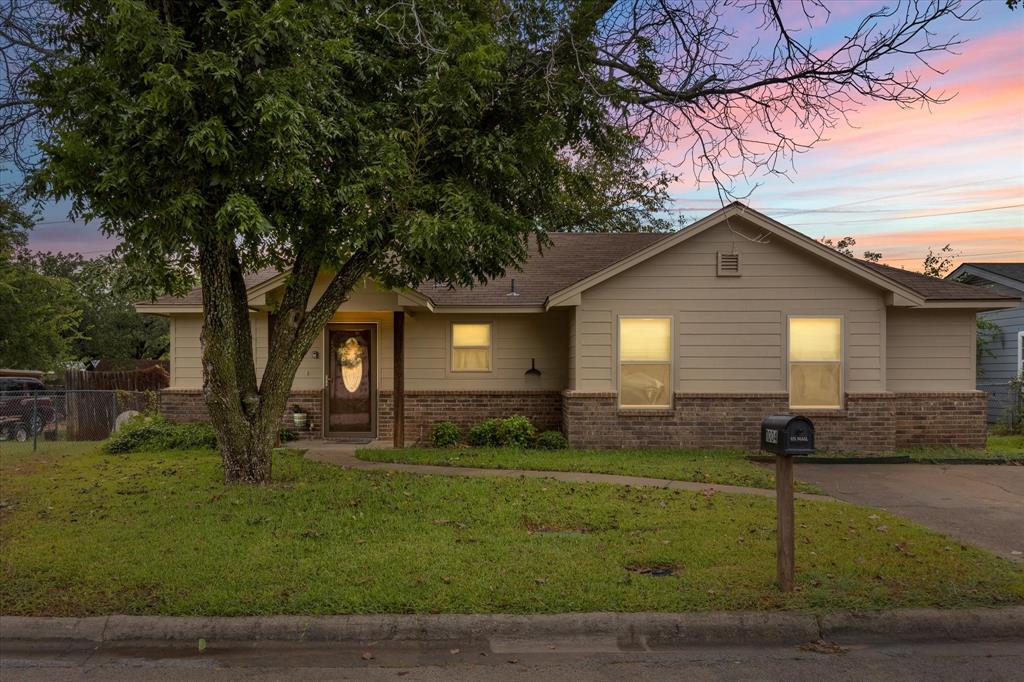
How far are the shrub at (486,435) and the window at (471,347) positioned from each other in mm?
1571

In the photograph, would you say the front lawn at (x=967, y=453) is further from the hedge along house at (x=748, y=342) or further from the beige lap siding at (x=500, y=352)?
the beige lap siding at (x=500, y=352)

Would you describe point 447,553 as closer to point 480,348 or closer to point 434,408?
point 434,408

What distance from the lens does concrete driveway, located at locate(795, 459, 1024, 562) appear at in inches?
298

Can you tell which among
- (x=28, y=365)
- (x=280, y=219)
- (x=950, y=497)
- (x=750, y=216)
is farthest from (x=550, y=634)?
(x=28, y=365)

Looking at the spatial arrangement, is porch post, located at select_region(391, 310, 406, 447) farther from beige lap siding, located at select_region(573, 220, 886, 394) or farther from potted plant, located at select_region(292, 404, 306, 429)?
beige lap siding, located at select_region(573, 220, 886, 394)

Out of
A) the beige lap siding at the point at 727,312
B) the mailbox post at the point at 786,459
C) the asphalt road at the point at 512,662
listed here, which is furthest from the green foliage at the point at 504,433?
the asphalt road at the point at 512,662

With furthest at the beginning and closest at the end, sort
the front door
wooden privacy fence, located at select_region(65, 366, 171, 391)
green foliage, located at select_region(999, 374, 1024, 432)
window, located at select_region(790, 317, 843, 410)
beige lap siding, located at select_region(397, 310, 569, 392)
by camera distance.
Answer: wooden privacy fence, located at select_region(65, 366, 171, 391) < green foliage, located at select_region(999, 374, 1024, 432) < the front door < beige lap siding, located at select_region(397, 310, 569, 392) < window, located at select_region(790, 317, 843, 410)

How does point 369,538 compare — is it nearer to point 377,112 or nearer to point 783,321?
point 377,112

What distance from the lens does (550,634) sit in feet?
16.1

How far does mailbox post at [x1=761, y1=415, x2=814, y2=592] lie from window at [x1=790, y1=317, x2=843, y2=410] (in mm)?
8784

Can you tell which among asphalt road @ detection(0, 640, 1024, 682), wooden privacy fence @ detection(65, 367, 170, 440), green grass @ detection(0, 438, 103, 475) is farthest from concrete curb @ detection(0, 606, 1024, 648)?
wooden privacy fence @ detection(65, 367, 170, 440)

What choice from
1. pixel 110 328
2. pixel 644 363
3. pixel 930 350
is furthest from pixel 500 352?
pixel 110 328

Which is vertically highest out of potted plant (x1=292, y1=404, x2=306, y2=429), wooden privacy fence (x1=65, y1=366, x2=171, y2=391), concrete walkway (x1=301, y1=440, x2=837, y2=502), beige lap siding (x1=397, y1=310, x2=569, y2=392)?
beige lap siding (x1=397, y1=310, x2=569, y2=392)

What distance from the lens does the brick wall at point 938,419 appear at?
47.0ft
